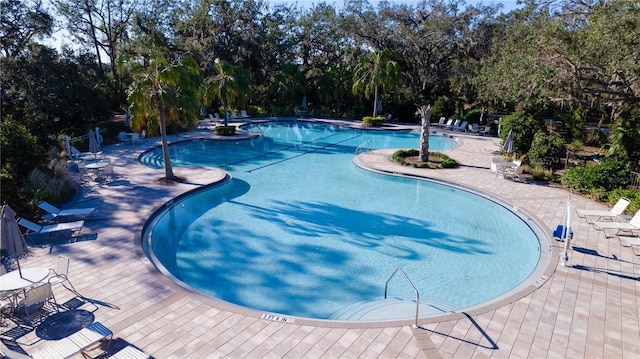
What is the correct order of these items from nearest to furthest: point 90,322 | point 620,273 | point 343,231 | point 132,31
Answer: point 90,322
point 620,273
point 343,231
point 132,31

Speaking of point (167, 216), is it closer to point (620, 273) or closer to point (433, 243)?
point (433, 243)

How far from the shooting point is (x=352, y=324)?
730cm

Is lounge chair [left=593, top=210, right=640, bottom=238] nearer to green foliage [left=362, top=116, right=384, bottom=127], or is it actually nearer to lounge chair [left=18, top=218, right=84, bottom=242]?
lounge chair [left=18, top=218, right=84, bottom=242]

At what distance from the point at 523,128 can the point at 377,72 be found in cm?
1354

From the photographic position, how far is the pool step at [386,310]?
834cm

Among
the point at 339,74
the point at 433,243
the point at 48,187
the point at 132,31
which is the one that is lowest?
the point at 433,243

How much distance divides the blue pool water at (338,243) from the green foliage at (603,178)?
3.54 m

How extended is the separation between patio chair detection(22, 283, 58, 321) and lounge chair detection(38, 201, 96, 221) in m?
4.60

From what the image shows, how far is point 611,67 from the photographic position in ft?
44.6

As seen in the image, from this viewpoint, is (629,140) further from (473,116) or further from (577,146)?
(473,116)

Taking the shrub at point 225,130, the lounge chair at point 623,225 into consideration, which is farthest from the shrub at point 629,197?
the shrub at point 225,130

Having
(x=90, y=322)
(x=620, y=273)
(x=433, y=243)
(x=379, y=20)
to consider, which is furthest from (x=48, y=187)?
(x=379, y=20)

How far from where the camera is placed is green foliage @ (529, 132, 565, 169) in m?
17.5

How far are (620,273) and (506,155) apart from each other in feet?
39.3
